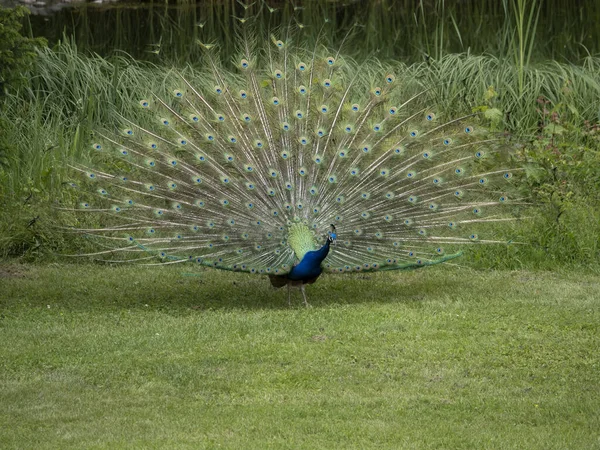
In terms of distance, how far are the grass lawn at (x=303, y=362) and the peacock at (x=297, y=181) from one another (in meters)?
0.47

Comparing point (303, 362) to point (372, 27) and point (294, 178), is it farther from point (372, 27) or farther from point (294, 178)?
point (372, 27)

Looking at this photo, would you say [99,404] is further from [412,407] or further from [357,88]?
[357,88]

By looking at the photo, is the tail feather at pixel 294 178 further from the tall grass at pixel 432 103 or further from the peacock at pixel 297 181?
the tall grass at pixel 432 103

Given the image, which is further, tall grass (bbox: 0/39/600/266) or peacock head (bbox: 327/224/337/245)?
tall grass (bbox: 0/39/600/266)

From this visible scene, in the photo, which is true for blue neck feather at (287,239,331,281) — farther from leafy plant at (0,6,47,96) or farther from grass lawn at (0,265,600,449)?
leafy plant at (0,6,47,96)

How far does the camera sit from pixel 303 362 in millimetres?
6797

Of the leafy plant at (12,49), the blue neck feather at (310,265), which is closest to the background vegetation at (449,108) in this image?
the leafy plant at (12,49)

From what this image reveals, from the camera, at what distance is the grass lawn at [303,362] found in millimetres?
5648

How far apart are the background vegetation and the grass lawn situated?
0.78 m

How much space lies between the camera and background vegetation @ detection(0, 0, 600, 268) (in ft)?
32.1

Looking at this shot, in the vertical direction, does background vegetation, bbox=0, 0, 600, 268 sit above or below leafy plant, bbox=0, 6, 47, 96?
below

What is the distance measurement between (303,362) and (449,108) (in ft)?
20.1

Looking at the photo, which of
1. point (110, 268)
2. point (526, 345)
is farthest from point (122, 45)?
point (526, 345)

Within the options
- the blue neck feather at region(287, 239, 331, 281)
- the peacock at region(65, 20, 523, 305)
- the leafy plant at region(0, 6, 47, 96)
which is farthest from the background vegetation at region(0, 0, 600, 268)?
the blue neck feather at region(287, 239, 331, 281)
